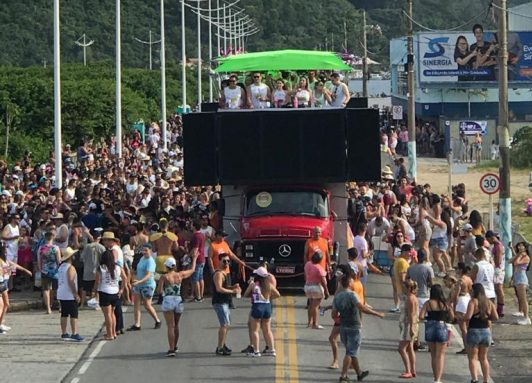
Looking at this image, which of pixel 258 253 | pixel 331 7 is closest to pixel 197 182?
pixel 258 253

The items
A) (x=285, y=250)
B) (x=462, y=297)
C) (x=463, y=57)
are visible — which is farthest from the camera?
(x=463, y=57)

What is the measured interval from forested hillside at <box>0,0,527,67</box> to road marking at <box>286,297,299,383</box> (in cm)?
9742

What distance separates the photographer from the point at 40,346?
21.5 metres

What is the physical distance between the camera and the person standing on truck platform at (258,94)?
27.7 metres

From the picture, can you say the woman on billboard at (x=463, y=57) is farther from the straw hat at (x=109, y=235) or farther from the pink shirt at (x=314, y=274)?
the pink shirt at (x=314, y=274)

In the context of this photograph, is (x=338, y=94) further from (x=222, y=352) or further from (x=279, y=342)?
(x=222, y=352)

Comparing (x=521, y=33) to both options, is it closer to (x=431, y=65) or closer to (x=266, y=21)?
(x=431, y=65)

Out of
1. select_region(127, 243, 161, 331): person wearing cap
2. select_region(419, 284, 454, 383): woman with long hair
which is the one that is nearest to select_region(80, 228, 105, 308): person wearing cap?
select_region(127, 243, 161, 331): person wearing cap

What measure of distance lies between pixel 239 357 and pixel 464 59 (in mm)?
54894

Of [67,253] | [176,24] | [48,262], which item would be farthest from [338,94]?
[176,24]

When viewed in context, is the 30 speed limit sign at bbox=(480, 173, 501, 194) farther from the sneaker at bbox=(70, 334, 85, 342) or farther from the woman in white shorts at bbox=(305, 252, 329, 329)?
the sneaker at bbox=(70, 334, 85, 342)

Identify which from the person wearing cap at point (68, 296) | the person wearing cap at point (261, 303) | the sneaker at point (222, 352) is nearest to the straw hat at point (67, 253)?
the person wearing cap at point (68, 296)

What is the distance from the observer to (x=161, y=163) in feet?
156

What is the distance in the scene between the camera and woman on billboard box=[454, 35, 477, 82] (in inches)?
2886
